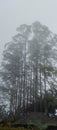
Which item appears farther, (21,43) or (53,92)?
(21,43)

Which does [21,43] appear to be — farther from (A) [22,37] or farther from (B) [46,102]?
(B) [46,102]

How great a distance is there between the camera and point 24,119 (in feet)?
95.5

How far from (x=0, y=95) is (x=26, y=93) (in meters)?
3.31

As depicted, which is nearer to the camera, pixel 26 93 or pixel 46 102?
pixel 46 102

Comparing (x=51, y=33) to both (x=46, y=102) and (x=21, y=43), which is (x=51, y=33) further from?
(x=46, y=102)

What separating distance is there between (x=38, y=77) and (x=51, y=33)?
5.70m

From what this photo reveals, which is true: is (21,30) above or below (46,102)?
above

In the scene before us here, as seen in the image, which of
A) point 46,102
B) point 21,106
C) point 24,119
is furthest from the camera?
point 21,106

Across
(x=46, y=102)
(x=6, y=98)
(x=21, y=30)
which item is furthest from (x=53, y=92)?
(x=21, y=30)

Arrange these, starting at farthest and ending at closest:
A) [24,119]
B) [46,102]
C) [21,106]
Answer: [21,106] → [46,102] → [24,119]

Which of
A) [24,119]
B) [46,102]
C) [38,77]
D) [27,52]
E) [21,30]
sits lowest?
[24,119]

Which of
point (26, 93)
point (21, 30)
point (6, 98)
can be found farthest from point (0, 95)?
point (21, 30)

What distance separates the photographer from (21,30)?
A: 37.2m

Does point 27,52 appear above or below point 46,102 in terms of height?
above
